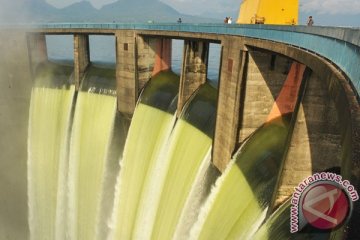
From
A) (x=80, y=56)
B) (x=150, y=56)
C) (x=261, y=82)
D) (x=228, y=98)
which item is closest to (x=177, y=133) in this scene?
(x=228, y=98)

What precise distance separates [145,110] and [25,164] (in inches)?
769

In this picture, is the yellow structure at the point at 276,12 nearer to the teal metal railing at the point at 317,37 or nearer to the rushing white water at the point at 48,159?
the teal metal railing at the point at 317,37

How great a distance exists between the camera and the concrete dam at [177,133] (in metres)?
14.4

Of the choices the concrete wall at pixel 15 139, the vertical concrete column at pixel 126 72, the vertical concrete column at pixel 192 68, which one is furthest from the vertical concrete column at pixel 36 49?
the vertical concrete column at pixel 192 68

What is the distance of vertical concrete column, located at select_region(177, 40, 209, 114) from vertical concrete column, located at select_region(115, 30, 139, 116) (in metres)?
6.54

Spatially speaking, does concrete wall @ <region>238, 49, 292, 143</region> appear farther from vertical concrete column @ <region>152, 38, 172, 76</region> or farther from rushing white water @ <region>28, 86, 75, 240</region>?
rushing white water @ <region>28, 86, 75, 240</region>

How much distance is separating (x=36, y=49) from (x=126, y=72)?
17.1 metres

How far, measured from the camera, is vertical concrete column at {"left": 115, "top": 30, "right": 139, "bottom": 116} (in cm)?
3219

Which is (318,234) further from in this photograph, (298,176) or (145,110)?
(145,110)

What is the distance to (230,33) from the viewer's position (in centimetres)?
2230

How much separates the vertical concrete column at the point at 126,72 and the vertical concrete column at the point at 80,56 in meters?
6.20

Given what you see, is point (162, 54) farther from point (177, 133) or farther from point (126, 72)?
point (177, 133)

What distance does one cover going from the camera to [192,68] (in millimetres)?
27734

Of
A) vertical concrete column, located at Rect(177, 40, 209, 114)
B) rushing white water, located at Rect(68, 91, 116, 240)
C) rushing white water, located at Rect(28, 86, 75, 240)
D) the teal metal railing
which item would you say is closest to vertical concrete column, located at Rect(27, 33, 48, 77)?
rushing white water, located at Rect(28, 86, 75, 240)
